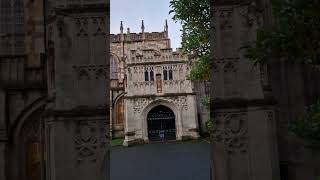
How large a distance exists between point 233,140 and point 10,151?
628cm

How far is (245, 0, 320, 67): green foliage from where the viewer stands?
11.9 ft

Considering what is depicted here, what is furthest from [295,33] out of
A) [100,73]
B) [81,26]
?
[81,26]

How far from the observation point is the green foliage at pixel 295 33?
11.9 feet

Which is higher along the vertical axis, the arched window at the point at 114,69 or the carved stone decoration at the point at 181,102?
the arched window at the point at 114,69

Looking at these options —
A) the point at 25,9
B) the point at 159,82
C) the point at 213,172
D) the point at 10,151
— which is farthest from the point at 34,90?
the point at 159,82

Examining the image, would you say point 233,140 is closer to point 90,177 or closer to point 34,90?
point 90,177

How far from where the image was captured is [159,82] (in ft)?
133

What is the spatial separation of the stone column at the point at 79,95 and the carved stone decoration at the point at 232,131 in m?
1.88

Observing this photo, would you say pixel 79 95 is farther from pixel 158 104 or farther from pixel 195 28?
pixel 158 104

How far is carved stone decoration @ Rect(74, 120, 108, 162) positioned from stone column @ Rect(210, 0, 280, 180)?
187cm

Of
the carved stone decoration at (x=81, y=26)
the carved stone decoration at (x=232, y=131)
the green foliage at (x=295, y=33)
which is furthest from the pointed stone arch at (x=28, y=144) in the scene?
the green foliage at (x=295, y=33)

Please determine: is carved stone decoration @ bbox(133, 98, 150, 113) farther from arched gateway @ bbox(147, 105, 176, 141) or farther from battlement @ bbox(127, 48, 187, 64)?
battlement @ bbox(127, 48, 187, 64)

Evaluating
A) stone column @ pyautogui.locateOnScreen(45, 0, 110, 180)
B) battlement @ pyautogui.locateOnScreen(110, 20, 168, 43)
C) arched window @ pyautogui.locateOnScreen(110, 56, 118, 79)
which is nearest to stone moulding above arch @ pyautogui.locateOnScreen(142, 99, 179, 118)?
arched window @ pyautogui.locateOnScreen(110, 56, 118, 79)

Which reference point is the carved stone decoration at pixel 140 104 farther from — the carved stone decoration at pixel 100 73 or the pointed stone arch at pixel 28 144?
the carved stone decoration at pixel 100 73
